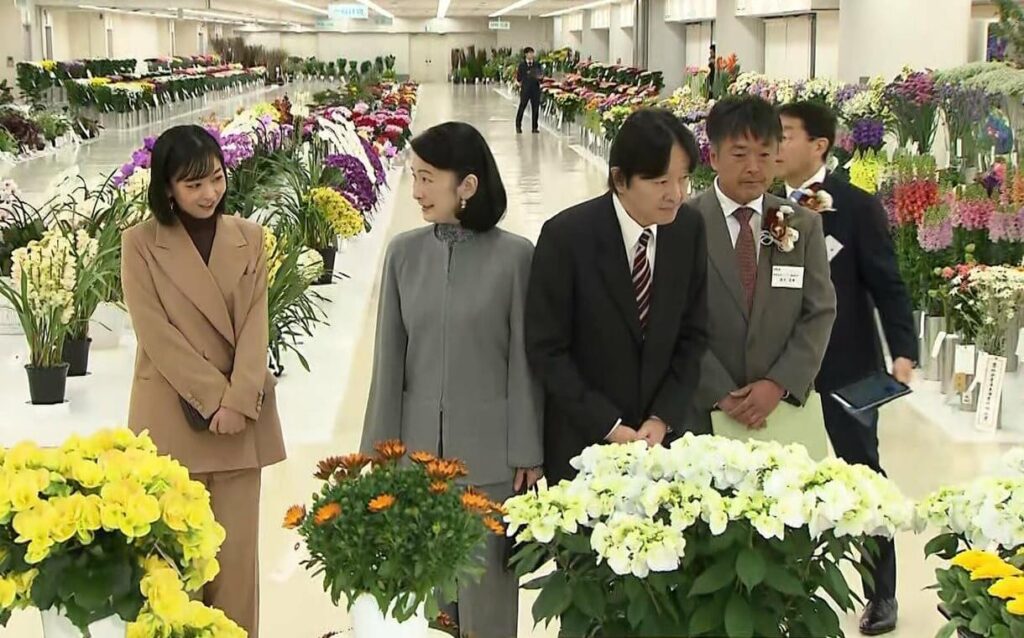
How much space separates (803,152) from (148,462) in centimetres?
219

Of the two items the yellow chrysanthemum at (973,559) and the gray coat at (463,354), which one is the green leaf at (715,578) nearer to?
the yellow chrysanthemum at (973,559)

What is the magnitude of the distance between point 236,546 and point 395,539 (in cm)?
124

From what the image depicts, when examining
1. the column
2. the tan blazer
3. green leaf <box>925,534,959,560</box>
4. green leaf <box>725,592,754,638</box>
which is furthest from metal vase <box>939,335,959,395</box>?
Result: the column

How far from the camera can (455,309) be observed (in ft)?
9.51

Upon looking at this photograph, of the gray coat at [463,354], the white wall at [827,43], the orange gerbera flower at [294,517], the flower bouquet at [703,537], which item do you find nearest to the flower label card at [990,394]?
the gray coat at [463,354]

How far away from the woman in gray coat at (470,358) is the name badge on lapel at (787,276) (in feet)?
1.97

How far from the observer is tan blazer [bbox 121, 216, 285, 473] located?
3.08m

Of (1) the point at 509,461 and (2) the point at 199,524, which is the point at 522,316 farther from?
(2) the point at 199,524

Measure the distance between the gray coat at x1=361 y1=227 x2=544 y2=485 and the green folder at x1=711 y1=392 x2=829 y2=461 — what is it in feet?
1.50

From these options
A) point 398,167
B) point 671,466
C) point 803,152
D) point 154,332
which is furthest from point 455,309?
point 398,167

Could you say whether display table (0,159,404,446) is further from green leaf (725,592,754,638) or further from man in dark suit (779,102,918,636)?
green leaf (725,592,754,638)

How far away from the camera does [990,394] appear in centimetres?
573

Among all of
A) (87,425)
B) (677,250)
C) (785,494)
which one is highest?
(677,250)

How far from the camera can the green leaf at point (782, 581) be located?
6.29 feet
